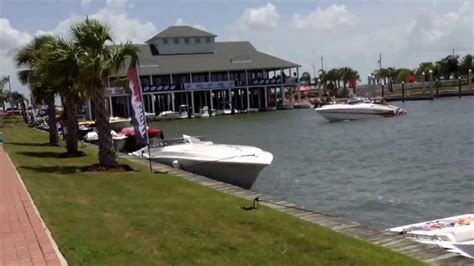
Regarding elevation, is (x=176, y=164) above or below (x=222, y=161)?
below

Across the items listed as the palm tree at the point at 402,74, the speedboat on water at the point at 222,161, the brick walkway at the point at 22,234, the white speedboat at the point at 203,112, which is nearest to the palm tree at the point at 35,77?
the speedboat on water at the point at 222,161

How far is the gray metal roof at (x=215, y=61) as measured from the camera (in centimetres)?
10694

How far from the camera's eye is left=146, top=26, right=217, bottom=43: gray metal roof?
4362 inches

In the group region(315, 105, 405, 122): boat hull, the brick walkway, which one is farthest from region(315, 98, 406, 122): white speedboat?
the brick walkway

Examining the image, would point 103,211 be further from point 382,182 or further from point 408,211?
point 382,182

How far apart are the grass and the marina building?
308 ft

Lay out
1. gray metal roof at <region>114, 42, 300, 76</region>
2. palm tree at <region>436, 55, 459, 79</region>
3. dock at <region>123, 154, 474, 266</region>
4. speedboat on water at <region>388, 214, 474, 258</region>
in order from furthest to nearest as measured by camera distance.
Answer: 1. palm tree at <region>436, 55, 459, 79</region>
2. gray metal roof at <region>114, 42, 300, 76</region>
3. speedboat on water at <region>388, 214, 474, 258</region>
4. dock at <region>123, 154, 474, 266</region>

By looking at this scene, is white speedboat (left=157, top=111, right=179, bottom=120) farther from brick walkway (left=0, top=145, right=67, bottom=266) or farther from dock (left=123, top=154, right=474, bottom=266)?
dock (left=123, top=154, right=474, bottom=266)

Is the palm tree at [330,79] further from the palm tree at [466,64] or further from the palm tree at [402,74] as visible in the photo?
the palm tree at [466,64]

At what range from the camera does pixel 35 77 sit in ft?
97.2

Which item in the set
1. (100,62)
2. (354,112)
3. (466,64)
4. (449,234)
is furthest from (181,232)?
(466,64)

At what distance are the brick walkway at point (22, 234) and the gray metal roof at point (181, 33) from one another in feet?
322

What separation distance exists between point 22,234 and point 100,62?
10657 millimetres

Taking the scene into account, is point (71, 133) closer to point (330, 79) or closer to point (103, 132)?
point (103, 132)
